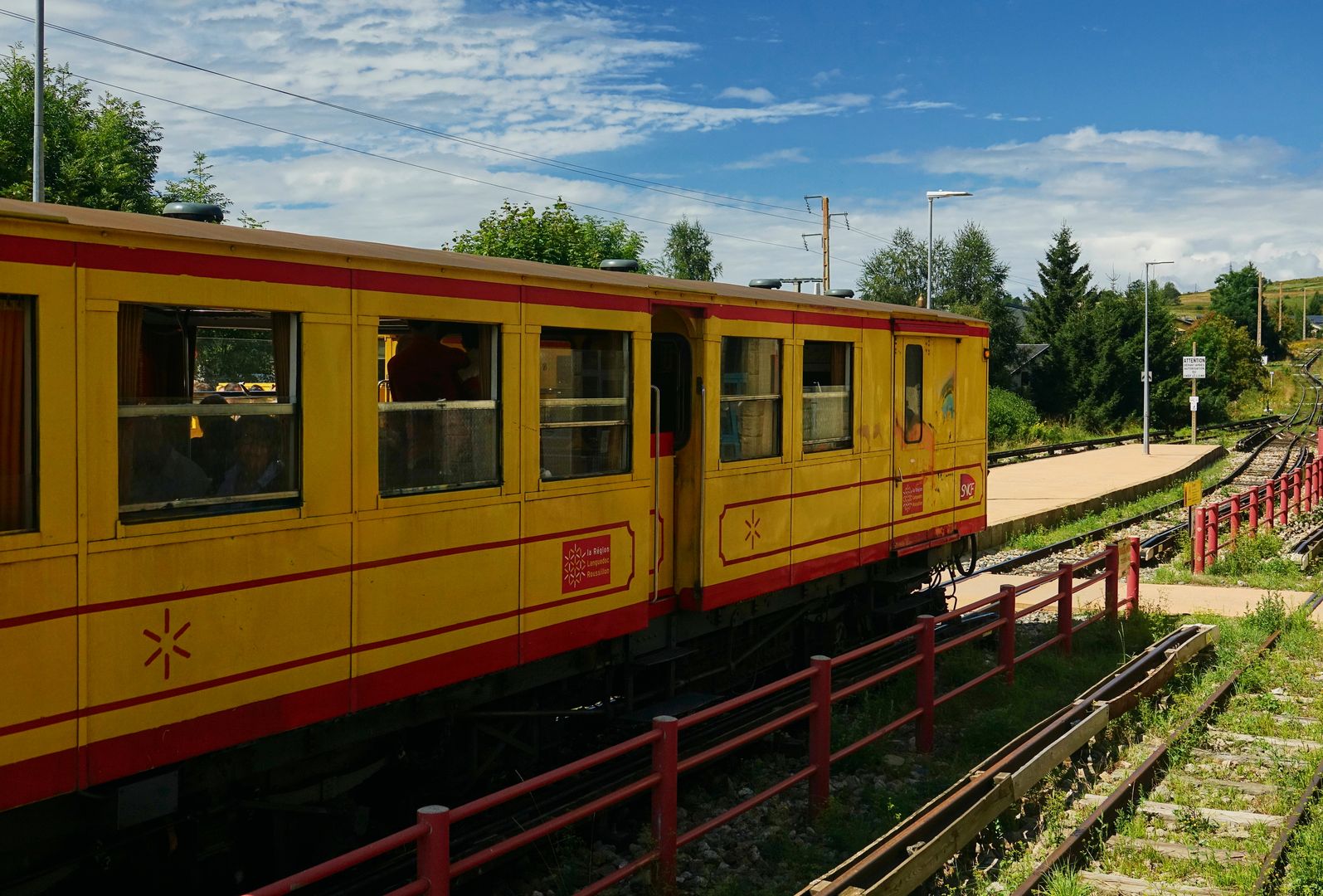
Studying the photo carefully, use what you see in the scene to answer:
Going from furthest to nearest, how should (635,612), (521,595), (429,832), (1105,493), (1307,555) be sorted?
(1105,493)
(1307,555)
(635,612)
(521,595)
(429,832)

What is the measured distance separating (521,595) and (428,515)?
93 centimetres

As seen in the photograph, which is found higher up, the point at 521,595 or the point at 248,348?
the point at 248,348

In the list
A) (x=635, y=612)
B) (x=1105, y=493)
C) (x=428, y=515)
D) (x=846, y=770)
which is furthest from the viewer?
(x=1105, y=493)

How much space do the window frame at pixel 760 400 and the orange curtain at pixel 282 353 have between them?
12.4 ft

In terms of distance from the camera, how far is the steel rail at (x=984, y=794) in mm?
6086

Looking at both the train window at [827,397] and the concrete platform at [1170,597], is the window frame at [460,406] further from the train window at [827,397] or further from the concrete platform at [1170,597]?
the concrete platform at [1170,597]

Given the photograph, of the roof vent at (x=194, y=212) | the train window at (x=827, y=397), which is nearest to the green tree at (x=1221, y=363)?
the train window at (x=827, y=397)

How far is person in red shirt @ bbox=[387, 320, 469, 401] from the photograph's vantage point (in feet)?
21.0

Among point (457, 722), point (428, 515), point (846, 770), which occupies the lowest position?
point (846, 770)

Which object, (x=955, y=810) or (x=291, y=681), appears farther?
(x=955, y=810)

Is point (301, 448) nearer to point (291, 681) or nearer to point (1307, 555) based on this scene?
point (291, 681)

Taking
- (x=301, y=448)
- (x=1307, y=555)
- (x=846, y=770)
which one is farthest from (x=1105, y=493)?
(x=301, y=448)

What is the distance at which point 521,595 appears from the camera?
701 centimetres

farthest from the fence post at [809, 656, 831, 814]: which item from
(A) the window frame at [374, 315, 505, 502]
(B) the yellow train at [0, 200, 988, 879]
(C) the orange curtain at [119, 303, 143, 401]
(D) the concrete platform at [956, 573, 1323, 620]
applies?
(D) the concrete platform at [956, 573, 1323, 620]
